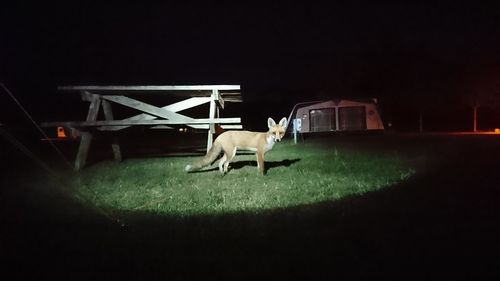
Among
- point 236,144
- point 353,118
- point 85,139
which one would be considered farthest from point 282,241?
point 353,118

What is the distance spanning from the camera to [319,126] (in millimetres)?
28703

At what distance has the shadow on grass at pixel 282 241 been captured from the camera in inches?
143

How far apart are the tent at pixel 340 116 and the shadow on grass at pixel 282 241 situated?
20.9m

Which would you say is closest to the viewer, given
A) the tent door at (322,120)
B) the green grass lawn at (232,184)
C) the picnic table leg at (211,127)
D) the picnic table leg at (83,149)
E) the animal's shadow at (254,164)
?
the green grass lawn at (232,184)

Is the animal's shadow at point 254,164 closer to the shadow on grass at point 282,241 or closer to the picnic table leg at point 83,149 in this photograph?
the picnic table leg at point 83,149

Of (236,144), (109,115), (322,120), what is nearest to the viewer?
(236,144)

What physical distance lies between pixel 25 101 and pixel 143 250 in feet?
123

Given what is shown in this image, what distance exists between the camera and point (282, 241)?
439 cm

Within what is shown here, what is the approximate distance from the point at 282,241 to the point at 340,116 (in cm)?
2423

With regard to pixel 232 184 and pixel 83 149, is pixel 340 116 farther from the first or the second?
pixel 232 184

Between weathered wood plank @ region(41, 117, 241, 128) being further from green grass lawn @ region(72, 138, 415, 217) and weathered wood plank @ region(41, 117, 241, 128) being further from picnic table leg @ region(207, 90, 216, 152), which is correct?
green grass lawn @ region(72, 138, 415, 217)

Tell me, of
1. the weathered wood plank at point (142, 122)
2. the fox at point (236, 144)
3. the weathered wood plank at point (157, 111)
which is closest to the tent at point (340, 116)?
the weathered wood plank at point (157, 111)

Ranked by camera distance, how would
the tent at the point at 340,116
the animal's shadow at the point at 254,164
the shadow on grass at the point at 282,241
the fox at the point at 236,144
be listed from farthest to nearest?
the tent at the point at 340,116, the animal's shadow at the point at 254,164, the fox at the point at 236,144, the shadow on grass at the point at 282,241

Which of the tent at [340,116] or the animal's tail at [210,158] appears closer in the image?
the animal's tail at [210,158]
